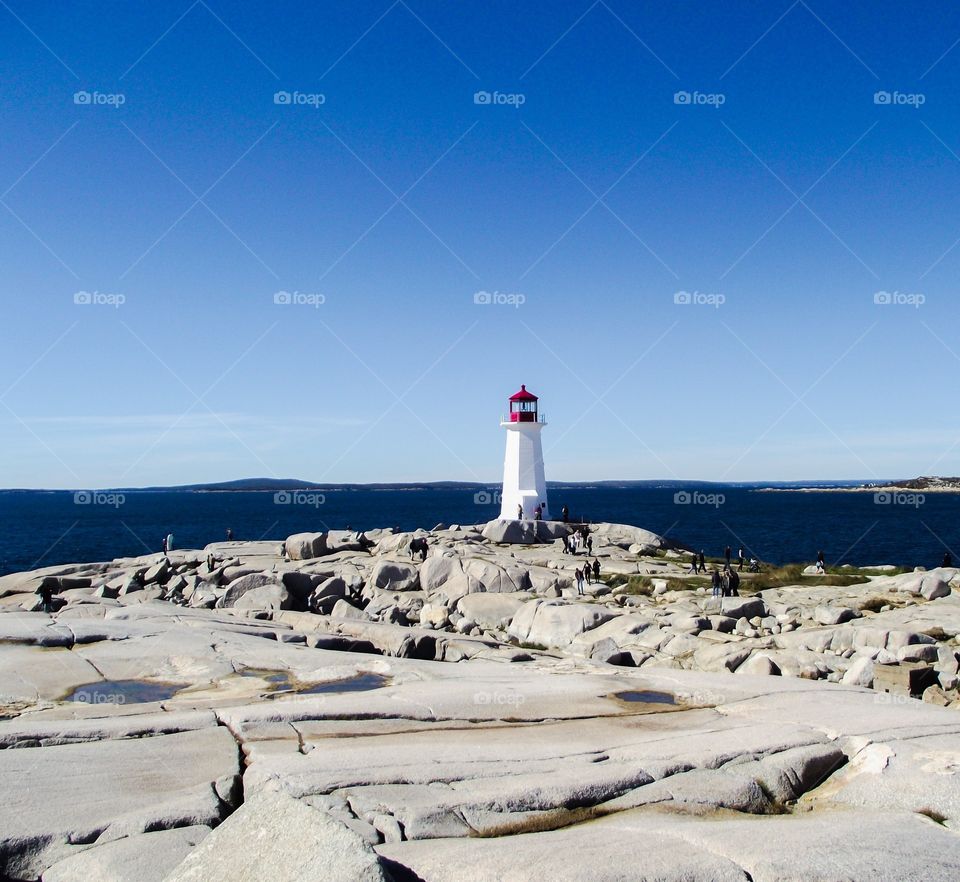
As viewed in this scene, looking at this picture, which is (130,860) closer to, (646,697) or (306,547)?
(646,697)

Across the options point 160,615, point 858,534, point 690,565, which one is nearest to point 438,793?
point 160,615

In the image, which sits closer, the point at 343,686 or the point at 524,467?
the point at 343,686

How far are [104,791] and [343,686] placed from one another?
5892mm

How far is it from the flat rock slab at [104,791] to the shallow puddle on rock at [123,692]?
357 centimetres

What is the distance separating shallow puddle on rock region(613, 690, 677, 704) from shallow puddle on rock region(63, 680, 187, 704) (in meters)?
7.71

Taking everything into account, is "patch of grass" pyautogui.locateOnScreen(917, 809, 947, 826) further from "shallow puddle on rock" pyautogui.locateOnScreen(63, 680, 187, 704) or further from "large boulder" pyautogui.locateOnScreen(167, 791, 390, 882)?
"shallow puddle on rock" pyautogui.locateOnScreen(63, 680, 187, 704)

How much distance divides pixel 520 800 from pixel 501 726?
9.57 ft

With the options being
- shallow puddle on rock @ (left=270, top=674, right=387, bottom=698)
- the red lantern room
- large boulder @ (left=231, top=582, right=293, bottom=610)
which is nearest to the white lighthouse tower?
the red lantern room

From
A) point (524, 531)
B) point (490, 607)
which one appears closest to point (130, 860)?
point (490, 607)

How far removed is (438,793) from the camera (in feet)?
26.8

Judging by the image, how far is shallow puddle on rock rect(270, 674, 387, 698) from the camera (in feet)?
43.4

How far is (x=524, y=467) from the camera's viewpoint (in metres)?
49.9

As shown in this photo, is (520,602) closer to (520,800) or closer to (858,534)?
(520,800)

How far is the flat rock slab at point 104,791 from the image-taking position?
7.12m
